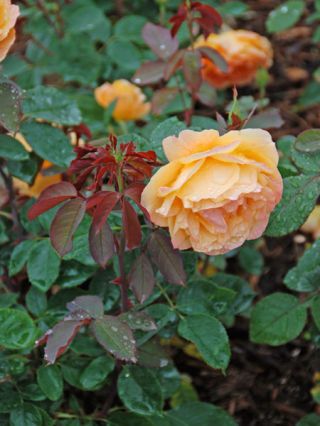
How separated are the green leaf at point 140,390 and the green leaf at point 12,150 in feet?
1.42

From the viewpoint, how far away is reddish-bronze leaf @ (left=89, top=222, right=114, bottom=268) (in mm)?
1215

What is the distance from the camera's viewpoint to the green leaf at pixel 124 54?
93.7 inches

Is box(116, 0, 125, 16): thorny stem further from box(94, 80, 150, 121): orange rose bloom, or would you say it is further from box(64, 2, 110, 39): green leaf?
box(94, 80, 150, 121): orange rose bloom

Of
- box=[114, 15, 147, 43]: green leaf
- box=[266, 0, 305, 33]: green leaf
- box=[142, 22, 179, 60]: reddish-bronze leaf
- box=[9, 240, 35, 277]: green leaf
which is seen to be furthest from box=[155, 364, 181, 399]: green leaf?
box=[266, 0, 305, 33]: green leaf

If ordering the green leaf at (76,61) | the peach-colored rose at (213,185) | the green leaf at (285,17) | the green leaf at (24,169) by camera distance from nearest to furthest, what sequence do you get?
the peach-colored rose at (213,185), the green leaf at (24,169), the green leaf at (76,61), the green leaf at (285,17)

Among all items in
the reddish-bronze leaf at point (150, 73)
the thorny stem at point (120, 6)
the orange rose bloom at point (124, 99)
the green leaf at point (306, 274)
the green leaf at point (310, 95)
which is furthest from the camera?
the thorny stem at point (120, 6)

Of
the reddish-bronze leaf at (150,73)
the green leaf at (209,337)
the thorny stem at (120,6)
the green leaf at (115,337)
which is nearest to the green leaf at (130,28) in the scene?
the thorny stem at (120,6)

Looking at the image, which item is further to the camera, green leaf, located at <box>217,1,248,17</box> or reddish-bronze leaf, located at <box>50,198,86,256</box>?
green leaf, located at <box>217,1,248,17</box>

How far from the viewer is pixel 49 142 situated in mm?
1572

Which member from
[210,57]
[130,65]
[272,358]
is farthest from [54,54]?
[272,358]

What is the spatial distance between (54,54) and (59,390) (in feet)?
4.40

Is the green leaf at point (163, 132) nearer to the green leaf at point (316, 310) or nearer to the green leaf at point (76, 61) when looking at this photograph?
the green leaf at point (316, 310)

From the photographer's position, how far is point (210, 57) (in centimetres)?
169

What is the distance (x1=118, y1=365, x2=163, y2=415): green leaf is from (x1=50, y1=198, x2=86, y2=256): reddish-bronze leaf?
0.31 meters
